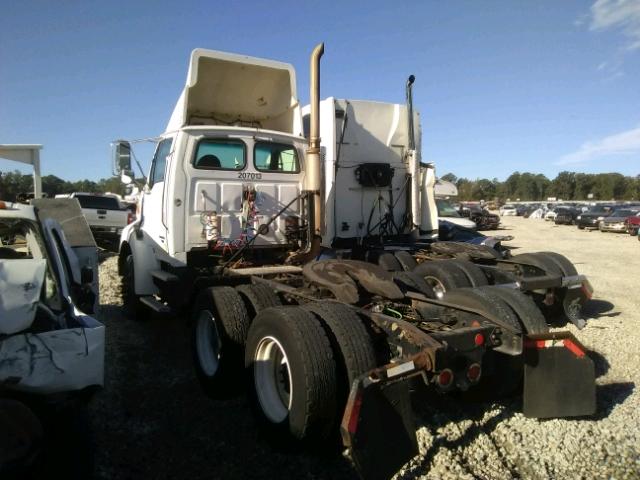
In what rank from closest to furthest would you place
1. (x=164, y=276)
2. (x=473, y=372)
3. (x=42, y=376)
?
1. (x=42, y=376)
2. (x=473, y=372)
3. (x=164, y=276)

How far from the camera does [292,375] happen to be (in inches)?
123

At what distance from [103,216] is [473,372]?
14378 millimetres

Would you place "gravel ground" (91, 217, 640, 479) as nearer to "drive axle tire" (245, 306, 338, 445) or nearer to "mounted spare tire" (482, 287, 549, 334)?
"drive axle tire" (245, 306, 338, 445)

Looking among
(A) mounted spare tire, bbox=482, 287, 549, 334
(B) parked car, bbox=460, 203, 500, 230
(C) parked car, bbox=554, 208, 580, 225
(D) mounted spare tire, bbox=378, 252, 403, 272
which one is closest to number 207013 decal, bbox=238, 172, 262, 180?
(D) mounted spare tire, bbox=378, 252, 403, 272

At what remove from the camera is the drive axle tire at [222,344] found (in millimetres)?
4137

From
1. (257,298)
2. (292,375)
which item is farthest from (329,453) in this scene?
(257,298)

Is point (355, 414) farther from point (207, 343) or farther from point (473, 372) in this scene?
point (207, 343)

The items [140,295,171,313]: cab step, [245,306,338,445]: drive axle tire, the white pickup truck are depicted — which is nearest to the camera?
[245,306,338,445]: drive axle tire

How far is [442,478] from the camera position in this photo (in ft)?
9.84

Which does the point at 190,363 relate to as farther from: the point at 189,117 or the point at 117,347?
the point at 189,117

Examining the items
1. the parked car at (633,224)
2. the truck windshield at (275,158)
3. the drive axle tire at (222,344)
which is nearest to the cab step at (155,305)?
the drive axle tire at (222,344)

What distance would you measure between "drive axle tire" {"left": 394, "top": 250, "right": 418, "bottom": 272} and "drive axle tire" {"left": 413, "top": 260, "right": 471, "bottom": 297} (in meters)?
0.78

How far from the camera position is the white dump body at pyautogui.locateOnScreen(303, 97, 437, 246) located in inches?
299

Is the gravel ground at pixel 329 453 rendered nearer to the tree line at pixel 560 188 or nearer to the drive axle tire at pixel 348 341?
the drive axle tire at pixel 348 341
